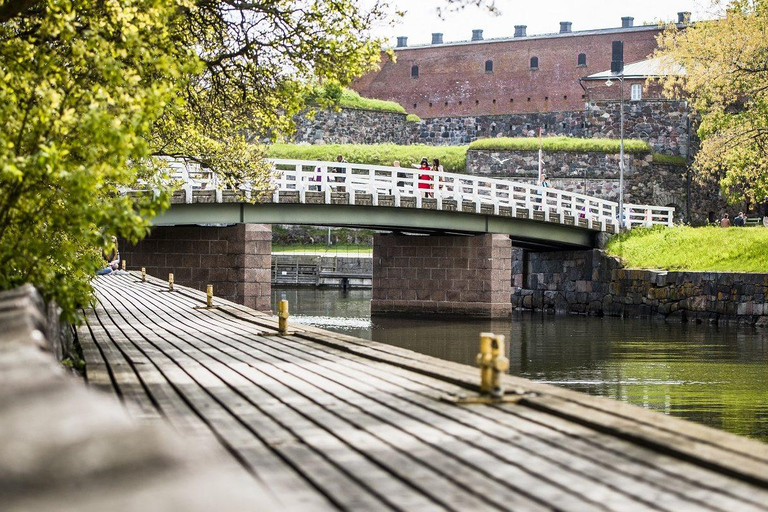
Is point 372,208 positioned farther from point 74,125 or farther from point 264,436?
point 264,436

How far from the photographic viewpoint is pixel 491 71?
7819 centimetres

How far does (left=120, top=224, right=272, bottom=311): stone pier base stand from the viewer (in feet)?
112

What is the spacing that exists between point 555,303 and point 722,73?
42.8ft

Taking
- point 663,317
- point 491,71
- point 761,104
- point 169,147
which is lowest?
point 663,317

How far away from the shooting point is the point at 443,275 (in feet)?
130

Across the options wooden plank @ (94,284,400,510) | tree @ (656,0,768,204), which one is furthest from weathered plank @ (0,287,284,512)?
tree @ (656,0,768,204)

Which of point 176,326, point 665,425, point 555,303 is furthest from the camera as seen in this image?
point 555,303

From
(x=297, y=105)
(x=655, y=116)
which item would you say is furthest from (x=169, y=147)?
(x=655, y=116)

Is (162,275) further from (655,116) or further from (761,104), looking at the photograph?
(655,116)

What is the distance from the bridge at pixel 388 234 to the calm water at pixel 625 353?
1834mm

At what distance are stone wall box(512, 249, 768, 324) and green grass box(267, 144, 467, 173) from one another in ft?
54.1

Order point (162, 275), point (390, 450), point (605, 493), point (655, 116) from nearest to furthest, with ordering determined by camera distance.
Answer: point (605, 493) < point (390, 450) < point (162, 275) < point (655, 116)

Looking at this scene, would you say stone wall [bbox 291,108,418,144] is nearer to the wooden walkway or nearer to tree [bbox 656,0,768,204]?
tree [bbox 656,0,768,204]

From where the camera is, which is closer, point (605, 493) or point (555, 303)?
point (605, 493)
